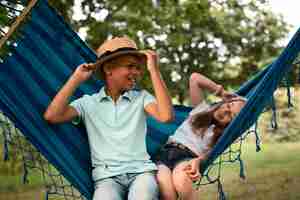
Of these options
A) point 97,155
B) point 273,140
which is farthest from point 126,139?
point 273,140

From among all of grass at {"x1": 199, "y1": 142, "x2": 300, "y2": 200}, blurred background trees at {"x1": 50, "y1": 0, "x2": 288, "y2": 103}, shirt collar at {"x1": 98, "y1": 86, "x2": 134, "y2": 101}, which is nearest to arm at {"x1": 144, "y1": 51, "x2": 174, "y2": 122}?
shirt collar at {"x1": 98, "y1": 86, "x2": 134, "y2": 101}

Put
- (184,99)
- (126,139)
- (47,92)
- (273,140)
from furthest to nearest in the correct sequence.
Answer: (184,99) < (273,140) < (47,92) < (126,139)

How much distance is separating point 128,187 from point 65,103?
386 mm

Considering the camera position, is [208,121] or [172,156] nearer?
[172,156]

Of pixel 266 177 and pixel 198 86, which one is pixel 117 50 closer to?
pixel 198 86

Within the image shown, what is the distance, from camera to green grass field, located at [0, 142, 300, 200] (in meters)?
5.83

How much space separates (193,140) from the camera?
2.71m

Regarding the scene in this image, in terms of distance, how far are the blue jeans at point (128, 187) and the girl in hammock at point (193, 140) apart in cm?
8

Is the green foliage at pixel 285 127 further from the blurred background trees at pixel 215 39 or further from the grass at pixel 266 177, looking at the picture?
the blurred background trees at pixel 215 39

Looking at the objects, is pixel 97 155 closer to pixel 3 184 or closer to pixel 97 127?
pixel 97 127

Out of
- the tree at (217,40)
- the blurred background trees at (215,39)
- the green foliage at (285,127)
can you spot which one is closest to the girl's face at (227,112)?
the green foliage at (285,127)

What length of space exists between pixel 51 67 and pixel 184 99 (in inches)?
371

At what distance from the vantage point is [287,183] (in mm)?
6266

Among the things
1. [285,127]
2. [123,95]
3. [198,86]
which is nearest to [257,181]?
Answer: [285,127]
